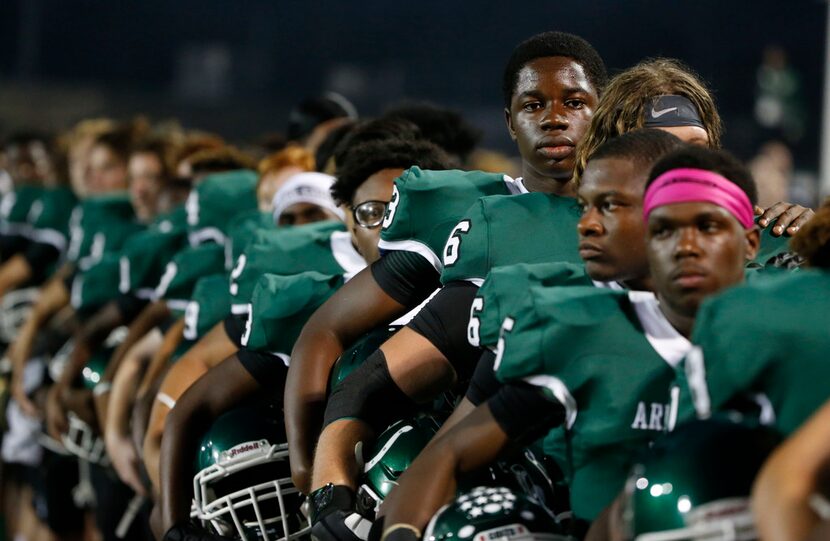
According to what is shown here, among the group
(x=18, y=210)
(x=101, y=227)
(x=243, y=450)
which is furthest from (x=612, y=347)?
(x=18, y=210)

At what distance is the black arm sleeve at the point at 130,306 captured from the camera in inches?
176

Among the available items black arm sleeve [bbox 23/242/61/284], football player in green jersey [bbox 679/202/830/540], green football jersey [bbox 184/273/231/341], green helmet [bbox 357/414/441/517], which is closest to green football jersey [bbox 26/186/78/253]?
black arm sleeve [bbox 23/242/61/284]

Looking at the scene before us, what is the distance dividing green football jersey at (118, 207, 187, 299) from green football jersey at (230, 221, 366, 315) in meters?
1.25

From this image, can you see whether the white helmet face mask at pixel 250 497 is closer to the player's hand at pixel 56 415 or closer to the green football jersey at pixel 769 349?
the green football jersey at pixel 769 349

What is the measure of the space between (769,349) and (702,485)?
0.59 ft

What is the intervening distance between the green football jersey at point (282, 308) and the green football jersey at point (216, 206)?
1.11m

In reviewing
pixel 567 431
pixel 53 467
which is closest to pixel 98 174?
pixel 53 467

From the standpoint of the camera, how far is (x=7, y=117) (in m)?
9.19

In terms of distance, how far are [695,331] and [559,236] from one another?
0.69 meters

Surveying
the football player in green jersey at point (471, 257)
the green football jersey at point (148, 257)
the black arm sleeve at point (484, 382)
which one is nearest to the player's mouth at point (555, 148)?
the football player in green jersey at point (471, 257)

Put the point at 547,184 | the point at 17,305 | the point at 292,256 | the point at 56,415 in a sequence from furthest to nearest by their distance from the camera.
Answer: the point at 17,305 → the point at 56,415 → the point at 292,256 → the point at 547,184

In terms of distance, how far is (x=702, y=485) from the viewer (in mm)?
1565

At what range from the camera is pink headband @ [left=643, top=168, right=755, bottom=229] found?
1.81 metres

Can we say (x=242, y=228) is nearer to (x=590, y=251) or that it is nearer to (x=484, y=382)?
(x=484, y=382)
